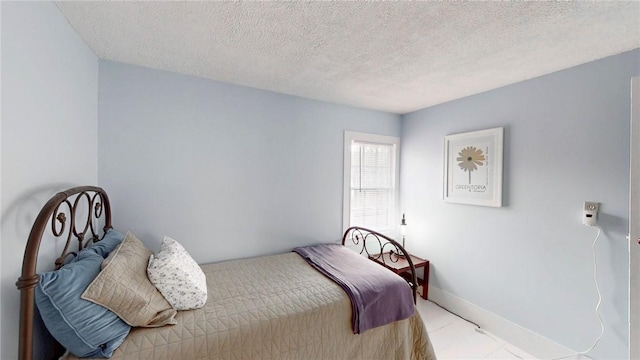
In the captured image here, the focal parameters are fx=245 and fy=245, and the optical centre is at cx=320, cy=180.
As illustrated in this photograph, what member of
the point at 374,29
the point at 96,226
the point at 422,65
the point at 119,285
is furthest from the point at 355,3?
the point at 96,226

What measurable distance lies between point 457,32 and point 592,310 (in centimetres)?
225

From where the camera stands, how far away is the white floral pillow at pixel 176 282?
1.42m

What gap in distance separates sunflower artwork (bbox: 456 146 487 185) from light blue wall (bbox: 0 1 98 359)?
3.22 metres

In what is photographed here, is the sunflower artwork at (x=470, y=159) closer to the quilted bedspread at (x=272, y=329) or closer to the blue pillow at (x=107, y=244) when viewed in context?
the quilted bedspread at (x=272, y=329)

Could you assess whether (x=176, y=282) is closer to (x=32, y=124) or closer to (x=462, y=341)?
(x=32, y=124)

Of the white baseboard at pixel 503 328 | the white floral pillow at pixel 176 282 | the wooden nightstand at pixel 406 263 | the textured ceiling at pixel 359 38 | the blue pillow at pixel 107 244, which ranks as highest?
the textured ceiling at pixel 359 38

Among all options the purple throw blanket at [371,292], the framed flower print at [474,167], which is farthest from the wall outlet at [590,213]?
the purple throw blanket at [371,292]

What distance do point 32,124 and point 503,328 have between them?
3.67 meters

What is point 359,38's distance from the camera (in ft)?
5.14

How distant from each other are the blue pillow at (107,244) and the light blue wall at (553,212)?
10.1 feet

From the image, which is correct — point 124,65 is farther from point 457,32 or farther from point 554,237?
point 554,237

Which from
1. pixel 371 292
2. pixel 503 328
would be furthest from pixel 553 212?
pixel 371 292

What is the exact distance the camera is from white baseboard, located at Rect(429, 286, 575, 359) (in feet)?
6.67

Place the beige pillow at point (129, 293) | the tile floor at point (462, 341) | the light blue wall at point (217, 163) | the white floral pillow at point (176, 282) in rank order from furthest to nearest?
the tile floor at point (462, 341) → the light blue wall at point (217, 163) → the white floral pillow at point (176, 282) → the beige pillow at point (129, 293)
